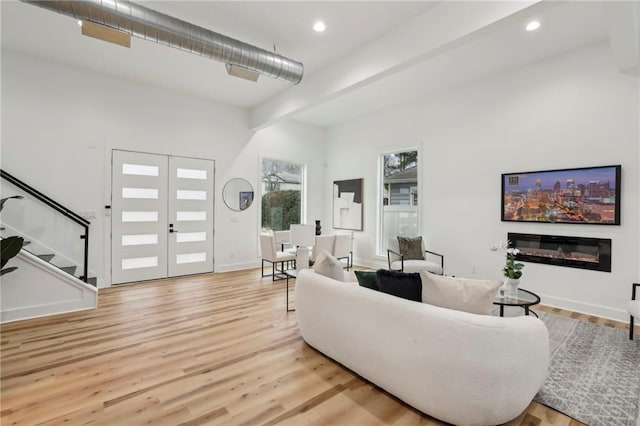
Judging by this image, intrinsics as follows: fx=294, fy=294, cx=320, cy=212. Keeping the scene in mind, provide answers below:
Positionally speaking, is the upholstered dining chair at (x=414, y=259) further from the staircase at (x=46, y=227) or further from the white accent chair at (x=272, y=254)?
the staircase at (x=46, y=227)

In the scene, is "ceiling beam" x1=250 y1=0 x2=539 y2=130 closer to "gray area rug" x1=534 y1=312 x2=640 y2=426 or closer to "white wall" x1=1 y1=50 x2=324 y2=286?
"white wall" x1=1 y1=50 x2=324 y2=286

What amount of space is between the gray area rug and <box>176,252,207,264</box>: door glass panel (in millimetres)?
5548

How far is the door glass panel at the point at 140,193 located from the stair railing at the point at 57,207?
0.83m

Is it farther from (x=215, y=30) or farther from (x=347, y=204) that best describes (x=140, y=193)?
(x=347, y=204)

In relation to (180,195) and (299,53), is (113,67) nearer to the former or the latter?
(180,195)

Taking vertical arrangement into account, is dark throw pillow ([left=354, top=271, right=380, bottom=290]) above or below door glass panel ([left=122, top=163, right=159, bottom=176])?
below

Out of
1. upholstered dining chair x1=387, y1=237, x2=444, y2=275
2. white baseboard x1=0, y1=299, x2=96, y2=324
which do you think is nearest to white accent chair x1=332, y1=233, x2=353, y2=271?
upholstered dining chair x1=387, y1=237, x2=444, y2=275

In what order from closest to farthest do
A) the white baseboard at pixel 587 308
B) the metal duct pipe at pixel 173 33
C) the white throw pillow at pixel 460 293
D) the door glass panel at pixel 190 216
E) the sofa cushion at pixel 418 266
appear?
1. the white throw pillow at pixel 460 293
2. the metal duct pipe at pixel 173 33
3. the white baseboard at pixel 587 308
4. the sofa cushion at pixel 418 266
5. the door glass panel at pixel 190 216

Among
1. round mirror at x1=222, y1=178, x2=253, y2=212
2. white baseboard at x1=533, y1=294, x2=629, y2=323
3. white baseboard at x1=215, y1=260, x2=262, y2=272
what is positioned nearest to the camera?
white baseboard at x1=533, y1=294, x2=629, y2=323

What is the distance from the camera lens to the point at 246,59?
3584mm

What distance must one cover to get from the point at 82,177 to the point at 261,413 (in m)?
4.88

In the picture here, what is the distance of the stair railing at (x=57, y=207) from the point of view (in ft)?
13.3

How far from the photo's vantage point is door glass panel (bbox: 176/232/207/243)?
5716 mm

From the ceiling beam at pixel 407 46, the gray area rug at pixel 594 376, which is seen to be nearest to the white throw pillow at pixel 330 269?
the gray area rug at pixel 594 376
